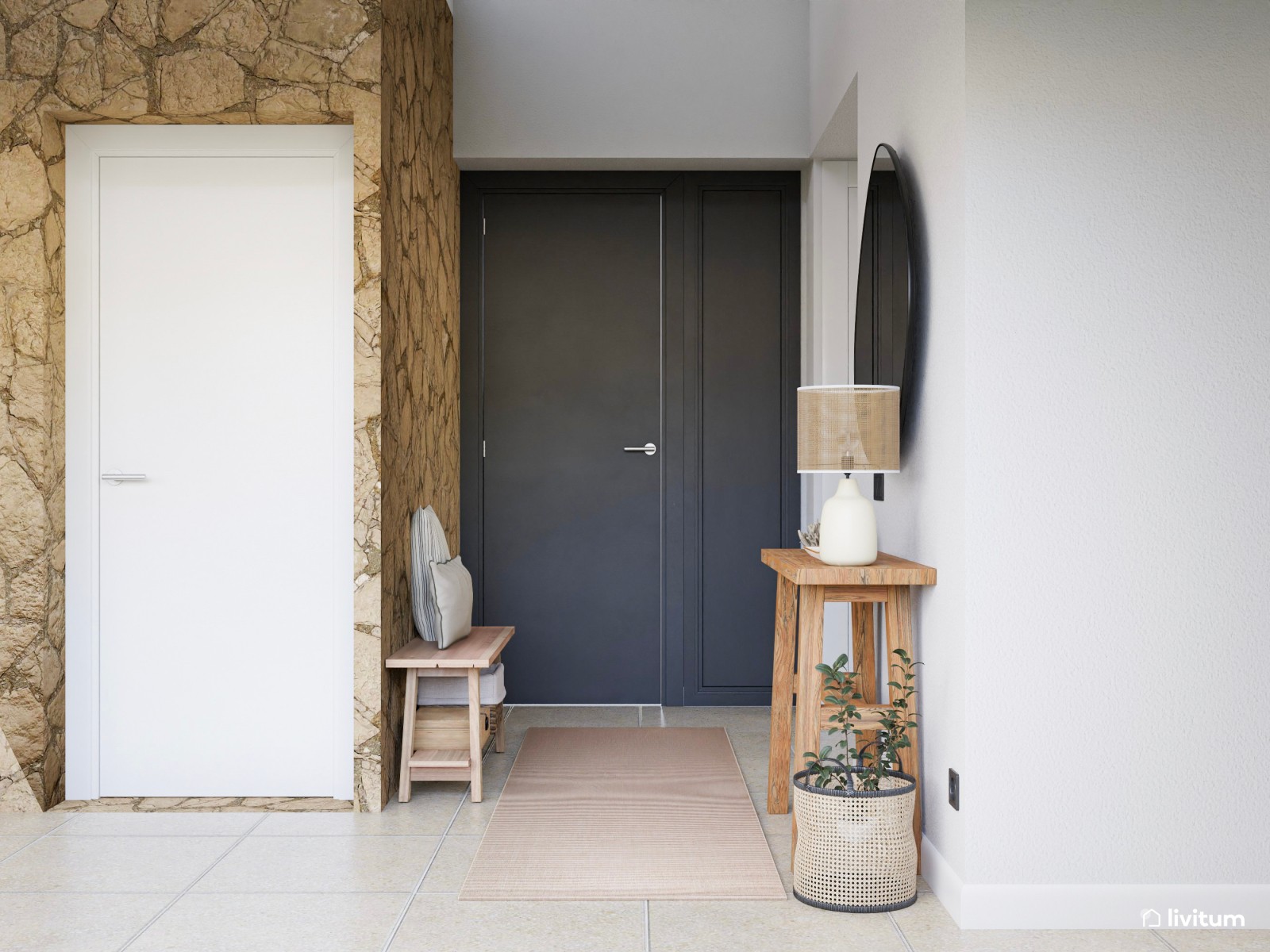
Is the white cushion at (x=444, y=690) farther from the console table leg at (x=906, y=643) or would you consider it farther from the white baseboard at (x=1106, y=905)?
the white baseboard at (x=1106, y=905)

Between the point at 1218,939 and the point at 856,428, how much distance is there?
1.32 m

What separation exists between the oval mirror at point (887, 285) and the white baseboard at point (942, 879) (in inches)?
41.3

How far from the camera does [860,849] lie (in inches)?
87.8

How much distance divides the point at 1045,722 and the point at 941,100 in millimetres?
1406

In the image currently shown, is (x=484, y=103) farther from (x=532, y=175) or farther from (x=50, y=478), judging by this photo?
(x=50, y=478)

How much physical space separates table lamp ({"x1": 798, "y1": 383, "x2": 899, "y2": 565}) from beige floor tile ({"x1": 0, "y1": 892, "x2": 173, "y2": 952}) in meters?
1.77

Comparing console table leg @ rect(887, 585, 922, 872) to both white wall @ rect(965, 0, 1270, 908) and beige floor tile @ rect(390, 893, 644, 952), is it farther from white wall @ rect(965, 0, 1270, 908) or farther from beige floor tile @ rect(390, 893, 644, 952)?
beige floor tile @ rect(390, 893, 644, 952)

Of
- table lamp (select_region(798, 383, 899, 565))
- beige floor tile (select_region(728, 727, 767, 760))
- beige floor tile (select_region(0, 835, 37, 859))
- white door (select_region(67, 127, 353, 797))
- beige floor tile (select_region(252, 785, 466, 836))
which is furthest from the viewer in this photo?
beige floor tile (select_region(728, 727, 767, 760))

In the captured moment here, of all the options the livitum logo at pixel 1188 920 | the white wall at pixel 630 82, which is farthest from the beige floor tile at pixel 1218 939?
the white wall at pixel 630 82

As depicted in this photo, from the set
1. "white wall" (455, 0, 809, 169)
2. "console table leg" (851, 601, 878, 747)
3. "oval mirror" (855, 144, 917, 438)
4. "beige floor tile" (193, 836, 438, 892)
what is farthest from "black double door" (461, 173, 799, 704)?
"beige floor tile" (193, 836, 438, 892)

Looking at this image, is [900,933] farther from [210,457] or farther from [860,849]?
[210,457]

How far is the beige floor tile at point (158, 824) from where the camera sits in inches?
109

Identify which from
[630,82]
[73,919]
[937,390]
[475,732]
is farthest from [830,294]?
[73,919]

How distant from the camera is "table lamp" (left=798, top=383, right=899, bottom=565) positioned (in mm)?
2484
